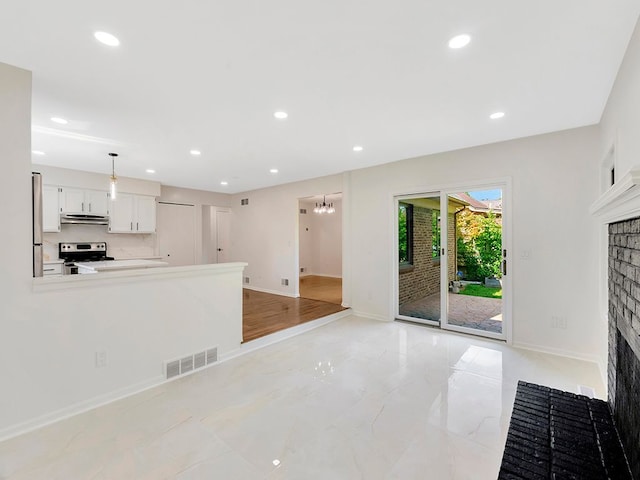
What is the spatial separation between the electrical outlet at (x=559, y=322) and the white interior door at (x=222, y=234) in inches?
281

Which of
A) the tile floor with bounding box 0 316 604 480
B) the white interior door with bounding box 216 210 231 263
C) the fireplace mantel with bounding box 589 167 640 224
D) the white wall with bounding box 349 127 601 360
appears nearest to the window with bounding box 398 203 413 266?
the white wall with bounding box 349 127 601 360

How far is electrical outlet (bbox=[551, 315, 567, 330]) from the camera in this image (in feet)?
11.3

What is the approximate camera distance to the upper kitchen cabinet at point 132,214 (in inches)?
227

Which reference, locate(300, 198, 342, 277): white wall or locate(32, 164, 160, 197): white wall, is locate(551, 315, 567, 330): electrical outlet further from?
locate(32, 164, 160, 197): white wall

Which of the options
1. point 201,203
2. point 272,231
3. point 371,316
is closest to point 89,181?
point 201,203

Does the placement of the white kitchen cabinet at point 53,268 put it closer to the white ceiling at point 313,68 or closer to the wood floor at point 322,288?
the white ceiling at point 313,68

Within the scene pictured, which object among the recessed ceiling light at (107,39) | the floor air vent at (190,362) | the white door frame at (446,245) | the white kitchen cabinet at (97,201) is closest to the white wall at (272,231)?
the white door frame at (446,245)

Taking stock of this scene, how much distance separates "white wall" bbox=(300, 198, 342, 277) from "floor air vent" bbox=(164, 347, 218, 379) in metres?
6.32

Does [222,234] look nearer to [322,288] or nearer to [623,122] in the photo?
[322,288]

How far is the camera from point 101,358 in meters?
2.54

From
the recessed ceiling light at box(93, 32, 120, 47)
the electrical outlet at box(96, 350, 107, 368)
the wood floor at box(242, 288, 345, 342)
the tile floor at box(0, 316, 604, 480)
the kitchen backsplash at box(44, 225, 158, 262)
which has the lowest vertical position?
the tile floor at box(0, 316, 604, 480)

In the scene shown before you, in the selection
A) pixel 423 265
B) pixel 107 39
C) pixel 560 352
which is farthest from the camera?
pixel 423 265

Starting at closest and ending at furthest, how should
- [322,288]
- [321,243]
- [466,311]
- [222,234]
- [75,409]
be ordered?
[75,409]
[466,311]
[322,288]
[222,234]
[321,243]

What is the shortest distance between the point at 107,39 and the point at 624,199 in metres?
2.99
